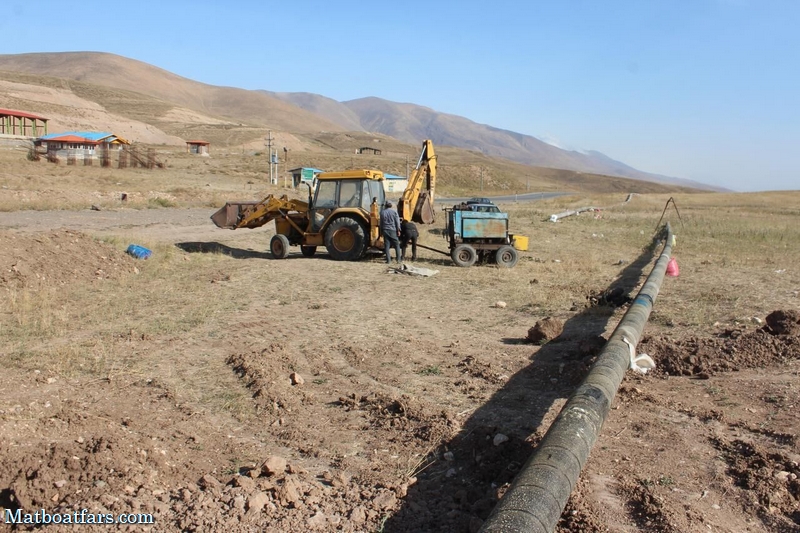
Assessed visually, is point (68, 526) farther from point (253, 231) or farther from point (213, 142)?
point (213, 142)

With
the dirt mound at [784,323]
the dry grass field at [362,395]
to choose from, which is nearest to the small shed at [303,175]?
the dry grass field at [362,395]

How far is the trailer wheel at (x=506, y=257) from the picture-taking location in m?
15.6

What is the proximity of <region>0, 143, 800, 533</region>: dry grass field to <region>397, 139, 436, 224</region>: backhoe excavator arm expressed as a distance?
3.00 meters

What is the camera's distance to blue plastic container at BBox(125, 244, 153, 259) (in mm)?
14328

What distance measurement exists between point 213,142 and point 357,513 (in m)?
96.1

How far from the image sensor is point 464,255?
15.7 metres

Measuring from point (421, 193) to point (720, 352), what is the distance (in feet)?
34.9

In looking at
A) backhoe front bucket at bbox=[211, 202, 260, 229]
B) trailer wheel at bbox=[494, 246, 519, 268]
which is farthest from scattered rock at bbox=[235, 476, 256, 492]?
backhoe front bucket at bbox=[211, 202, 260, 229]

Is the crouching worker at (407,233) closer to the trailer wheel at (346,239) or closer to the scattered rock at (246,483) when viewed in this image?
the trailer wheel at (346,239)

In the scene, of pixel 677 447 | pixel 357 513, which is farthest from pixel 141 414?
pixel 677 447

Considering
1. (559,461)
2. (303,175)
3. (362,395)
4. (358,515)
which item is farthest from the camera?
(303,175)

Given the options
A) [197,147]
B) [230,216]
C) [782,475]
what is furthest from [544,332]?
[197,147]

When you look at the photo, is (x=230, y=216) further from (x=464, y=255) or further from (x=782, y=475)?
(x=782, y=475)

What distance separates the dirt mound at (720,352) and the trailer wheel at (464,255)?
8006 millimetres
